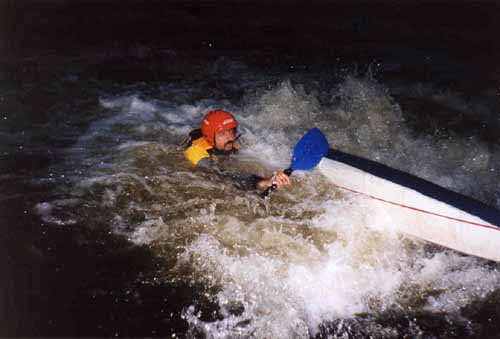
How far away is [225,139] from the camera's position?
445 cm

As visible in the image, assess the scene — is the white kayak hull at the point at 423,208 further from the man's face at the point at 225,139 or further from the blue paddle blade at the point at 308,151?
the man's face at the point at 225,139

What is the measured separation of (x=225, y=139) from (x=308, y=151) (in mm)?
862

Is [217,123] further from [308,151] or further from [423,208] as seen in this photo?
[423,208]

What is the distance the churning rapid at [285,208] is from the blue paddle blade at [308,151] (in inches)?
17.5

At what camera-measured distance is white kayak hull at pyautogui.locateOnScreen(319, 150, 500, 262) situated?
371 cm

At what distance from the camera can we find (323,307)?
3.54 meters

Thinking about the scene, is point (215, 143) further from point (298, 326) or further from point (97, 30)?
point (97, 30)

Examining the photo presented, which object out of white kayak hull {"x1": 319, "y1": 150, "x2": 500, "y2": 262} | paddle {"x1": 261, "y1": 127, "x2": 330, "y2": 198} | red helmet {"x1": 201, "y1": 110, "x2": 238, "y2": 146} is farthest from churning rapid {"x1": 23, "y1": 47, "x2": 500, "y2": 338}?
red helmet {"x1": 201, "y1": 110, "x2": 238, "y2": 146}

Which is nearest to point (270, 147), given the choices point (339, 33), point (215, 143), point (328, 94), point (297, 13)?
point (215, 143)

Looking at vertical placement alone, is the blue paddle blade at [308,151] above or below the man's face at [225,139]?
below

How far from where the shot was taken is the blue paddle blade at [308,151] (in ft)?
14.0

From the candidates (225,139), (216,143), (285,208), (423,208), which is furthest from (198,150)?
(423,208)

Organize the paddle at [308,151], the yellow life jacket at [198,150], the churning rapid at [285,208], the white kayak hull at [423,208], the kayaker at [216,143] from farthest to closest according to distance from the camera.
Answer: the yellow life jacket at [198,150], the kayaker at [216,143], the paddle at [308,151], the white kayak hull at [423,208], the churning rapid at [285,208]

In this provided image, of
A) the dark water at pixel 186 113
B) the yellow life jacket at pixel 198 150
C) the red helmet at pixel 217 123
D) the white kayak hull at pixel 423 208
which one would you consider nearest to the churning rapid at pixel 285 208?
the dark water at pixel 186 113
